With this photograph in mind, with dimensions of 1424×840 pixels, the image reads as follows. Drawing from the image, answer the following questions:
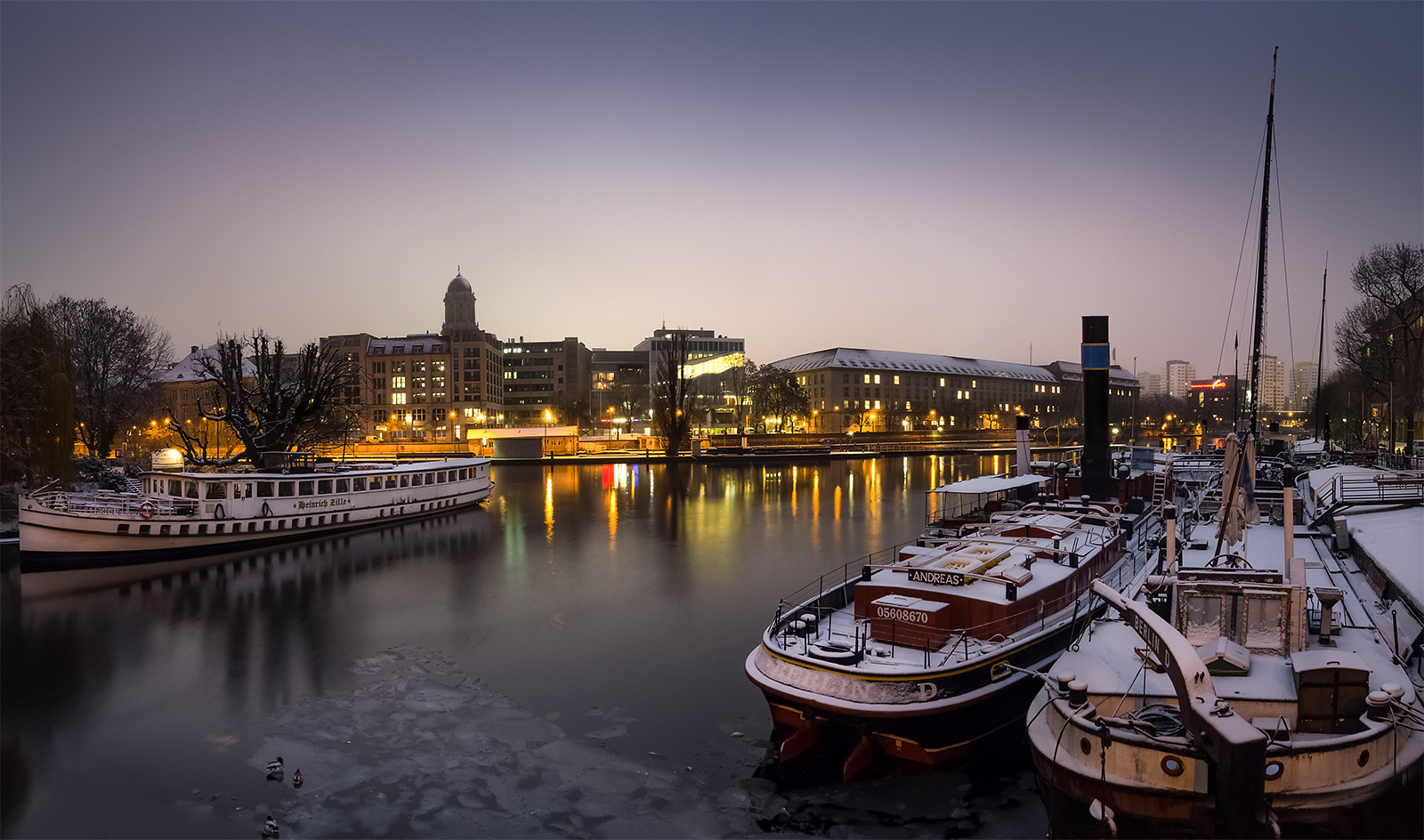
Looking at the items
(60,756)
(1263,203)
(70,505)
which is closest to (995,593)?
(60,756)

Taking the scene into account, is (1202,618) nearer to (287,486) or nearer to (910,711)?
(910,711)

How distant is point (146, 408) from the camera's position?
199ft

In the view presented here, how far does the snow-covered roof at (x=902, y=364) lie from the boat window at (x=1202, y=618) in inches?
4809

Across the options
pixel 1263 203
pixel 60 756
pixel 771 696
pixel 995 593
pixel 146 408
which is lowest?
pixel 60 756

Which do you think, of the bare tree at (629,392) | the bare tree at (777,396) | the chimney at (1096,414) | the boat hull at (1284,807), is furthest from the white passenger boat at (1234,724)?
the bare tree at (629,392)

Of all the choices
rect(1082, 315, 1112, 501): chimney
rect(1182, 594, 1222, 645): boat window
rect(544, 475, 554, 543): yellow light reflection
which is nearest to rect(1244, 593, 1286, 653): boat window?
rect(1182, 594, 1222, 645): boat window

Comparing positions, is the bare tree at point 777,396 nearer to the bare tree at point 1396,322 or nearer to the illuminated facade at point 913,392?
the illuminated facade at point 913,392

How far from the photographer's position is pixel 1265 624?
11.7m

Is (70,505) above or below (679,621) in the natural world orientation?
above

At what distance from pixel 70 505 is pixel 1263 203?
5227 cm

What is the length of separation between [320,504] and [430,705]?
24.9 metres

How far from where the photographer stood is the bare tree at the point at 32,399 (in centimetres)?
3391

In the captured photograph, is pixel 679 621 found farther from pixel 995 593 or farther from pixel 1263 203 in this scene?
pixel 1263 203

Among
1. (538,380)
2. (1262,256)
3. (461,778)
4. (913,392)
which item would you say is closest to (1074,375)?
(913,392)
